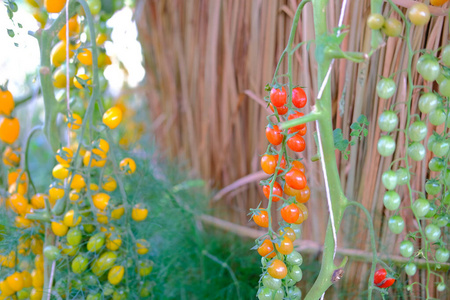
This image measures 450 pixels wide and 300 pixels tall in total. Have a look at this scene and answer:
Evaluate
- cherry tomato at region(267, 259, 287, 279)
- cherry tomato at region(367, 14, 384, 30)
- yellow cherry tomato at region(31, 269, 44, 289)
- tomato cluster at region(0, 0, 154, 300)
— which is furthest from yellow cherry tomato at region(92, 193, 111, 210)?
cherry tomato at region(367, 14, 384, 30)

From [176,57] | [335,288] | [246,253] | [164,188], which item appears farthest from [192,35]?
[335,288]

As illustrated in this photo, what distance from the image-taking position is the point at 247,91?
654mm

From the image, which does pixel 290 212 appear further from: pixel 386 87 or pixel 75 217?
pixel 75 217

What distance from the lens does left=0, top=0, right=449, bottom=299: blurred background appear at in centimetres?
47

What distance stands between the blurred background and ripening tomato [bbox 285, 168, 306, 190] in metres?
0.11

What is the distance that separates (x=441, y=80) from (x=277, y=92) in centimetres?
13

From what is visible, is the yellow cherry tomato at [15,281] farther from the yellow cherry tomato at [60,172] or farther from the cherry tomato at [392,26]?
the cherry tomato at [392,26]

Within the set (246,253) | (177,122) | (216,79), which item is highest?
(216,79)

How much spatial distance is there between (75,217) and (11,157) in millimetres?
173

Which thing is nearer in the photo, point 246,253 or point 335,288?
point 335,288

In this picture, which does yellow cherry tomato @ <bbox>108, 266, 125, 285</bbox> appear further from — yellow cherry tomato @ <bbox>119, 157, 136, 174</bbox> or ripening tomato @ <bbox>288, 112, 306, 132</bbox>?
ripening tomato @ <bbox>288, 112, 306, 132</bbox>

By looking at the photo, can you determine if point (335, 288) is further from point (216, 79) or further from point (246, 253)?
point (216, 79)

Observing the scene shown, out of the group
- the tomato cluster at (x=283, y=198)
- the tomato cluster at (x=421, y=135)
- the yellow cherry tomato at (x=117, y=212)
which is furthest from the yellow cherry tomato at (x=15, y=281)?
the tomato cluster at (x=421, y=135)

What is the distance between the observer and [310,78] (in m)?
0.53
